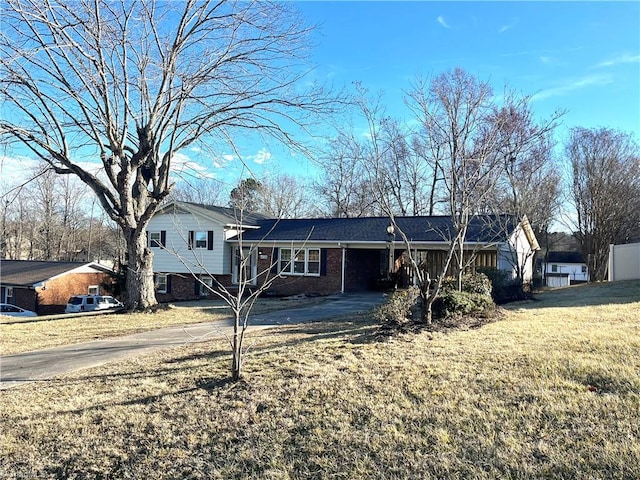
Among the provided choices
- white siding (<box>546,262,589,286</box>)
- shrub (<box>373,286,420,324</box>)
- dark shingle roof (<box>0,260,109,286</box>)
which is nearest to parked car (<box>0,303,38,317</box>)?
dark shingle roof (<box>0,260,109,286</box>)

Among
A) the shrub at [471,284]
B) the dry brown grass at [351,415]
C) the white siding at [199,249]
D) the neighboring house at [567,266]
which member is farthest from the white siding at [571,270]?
the dry brown grass at [351,415]

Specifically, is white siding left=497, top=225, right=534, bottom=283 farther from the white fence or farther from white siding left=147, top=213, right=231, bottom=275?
Result: white siding left=147, top=213, right=231, bottom=275

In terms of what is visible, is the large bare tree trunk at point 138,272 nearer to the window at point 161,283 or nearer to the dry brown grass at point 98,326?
the dry brown grass at point 98,326

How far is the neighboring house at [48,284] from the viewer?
96.4 feet

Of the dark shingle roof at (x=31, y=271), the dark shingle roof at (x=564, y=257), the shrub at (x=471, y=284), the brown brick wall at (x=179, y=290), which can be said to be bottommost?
the brown brick wall at (x=179, y=290)

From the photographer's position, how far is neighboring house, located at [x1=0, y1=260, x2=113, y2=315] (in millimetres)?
29391

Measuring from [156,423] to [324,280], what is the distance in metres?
18.0

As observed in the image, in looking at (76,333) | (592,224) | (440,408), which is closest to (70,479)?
(440,408)

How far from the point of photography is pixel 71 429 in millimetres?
4863

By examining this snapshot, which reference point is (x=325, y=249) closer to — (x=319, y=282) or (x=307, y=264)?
(x=307, y=264)

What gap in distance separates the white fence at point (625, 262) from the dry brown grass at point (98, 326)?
18.9 m

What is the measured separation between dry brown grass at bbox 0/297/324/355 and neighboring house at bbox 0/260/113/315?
642 inches

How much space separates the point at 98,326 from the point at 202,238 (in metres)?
13.9

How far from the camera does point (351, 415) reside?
4.52 meters
